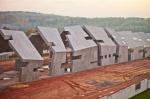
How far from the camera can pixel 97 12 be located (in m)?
12.4

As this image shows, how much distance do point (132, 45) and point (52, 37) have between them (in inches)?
212

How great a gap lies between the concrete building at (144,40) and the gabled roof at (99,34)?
63.9 inches

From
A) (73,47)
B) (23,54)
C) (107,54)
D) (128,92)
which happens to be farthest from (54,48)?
(107,54)

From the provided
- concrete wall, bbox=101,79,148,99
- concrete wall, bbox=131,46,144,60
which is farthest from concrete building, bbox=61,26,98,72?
concrete wall, bbox=131,46,144,60

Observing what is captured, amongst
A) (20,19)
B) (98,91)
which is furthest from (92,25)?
(98,91)

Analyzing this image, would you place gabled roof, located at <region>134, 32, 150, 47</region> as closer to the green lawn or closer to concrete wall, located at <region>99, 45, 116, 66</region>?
concrete wall, located at <region>99, 45, 116, 66</region>

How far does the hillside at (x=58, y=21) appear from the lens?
9979 millimetres

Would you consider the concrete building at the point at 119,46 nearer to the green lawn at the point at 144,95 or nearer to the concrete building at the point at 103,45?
the concrete building at the point at 103,45

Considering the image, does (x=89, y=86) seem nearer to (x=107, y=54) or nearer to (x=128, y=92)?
(x=128, y=92)

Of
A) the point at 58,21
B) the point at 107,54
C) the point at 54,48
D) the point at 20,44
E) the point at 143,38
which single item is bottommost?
the point at 107,54

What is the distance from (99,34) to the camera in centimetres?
1392

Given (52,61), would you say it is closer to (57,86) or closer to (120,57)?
(57,86)

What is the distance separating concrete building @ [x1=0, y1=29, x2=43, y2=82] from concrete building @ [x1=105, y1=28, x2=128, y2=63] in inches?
198

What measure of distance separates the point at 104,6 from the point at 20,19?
3.44 metres
